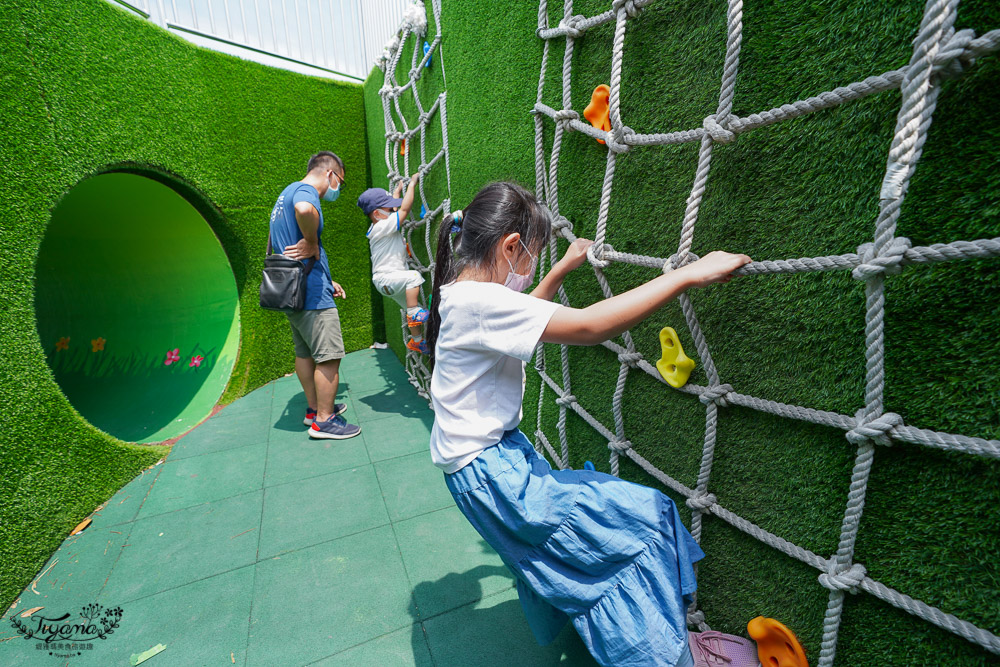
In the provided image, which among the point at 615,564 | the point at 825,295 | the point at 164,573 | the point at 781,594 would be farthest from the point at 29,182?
the point at 781,594

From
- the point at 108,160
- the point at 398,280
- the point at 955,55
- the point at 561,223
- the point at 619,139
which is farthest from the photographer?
the point at 398,280

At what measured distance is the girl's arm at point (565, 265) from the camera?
3.69ft

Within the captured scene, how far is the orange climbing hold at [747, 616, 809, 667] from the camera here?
2.67 ft

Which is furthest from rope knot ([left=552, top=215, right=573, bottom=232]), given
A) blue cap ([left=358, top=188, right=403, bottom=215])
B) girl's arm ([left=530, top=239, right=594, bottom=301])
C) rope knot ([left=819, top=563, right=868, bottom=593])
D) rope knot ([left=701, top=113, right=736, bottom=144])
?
blue cap ([left=358, top=188, right=403, bottom=215])

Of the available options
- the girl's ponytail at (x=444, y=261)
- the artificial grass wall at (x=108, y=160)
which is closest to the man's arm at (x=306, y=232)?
the artificial grass wall at (x=108, y=160)

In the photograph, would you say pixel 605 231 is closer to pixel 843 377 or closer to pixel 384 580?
pixel 843 377

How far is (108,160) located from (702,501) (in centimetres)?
269

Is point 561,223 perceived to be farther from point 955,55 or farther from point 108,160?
point 108,160

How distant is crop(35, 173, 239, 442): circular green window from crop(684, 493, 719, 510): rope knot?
109 inches

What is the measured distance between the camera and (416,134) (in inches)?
104

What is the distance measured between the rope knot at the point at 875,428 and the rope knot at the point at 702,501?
0.33 metres

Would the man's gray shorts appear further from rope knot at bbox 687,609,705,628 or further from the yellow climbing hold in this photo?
rope knot at bbox 687,609,705,628

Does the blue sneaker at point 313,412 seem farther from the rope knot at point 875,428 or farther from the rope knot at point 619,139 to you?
the rope knot at point 875,428

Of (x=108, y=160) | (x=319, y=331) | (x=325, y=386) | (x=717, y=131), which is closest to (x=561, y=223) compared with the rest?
(x=717, y=131)
